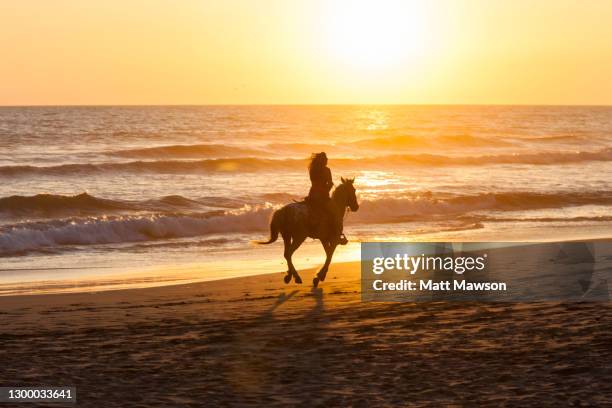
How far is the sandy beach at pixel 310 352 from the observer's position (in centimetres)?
838

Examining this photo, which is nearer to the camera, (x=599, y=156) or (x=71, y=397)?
(x=71, y=397)

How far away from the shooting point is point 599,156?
65.2m

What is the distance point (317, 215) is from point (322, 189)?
1.49ft

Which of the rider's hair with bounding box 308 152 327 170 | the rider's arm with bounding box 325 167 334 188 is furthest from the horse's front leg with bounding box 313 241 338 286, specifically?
the rider's hair with bounding box 308 152 327 170

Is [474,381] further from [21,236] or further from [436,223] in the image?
[436,223]

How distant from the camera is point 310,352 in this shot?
9922mm

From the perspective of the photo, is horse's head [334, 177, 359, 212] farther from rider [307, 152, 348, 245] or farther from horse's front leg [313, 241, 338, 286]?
horse's front leg [313, 241, 338, 286]

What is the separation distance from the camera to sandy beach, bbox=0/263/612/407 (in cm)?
838

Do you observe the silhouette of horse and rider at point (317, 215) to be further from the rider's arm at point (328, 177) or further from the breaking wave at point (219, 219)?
the breaking wave at point (219, 219)

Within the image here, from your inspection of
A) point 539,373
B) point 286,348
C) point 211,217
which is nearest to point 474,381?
point 539,373

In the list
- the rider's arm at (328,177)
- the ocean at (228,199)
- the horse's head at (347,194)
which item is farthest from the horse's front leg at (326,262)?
the ocean at (228,199)

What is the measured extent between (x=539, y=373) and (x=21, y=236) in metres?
18.3

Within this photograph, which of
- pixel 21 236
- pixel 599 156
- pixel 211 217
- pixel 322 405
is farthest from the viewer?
pixel 599 156

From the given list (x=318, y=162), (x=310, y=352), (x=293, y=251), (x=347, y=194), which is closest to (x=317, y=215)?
(x=347, y=194)
